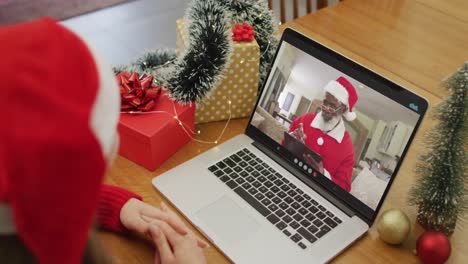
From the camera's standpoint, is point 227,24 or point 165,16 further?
point 165,16

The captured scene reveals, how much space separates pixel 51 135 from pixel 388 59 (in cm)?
107

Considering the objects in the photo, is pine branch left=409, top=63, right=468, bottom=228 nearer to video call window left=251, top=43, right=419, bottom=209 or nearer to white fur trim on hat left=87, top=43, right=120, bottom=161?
video call window left=251, top=43, right=419, bottom=209

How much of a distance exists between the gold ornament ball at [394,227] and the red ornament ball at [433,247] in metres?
0.03

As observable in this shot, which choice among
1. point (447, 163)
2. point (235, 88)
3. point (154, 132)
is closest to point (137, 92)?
point (154, 132)

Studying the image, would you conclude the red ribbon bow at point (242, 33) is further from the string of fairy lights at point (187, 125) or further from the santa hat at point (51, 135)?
the santa hat at point (51, 135)

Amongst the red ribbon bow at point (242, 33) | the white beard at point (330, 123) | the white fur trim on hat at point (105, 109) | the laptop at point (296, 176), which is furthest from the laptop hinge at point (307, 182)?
the white fur trim on hat at point (105, 109)

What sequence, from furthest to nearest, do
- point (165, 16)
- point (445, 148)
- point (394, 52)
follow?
point (165, 16), point (394, 52), point (445, 148)

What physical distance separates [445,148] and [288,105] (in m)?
0.31

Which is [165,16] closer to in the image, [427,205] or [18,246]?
[427,205]

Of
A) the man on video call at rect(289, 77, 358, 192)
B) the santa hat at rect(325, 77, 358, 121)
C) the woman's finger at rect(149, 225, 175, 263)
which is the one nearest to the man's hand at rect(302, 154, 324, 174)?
the man on video call at rect(289, 77, 358, 192)

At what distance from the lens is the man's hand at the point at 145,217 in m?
0.83

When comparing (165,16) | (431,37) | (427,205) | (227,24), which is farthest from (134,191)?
(165,16)

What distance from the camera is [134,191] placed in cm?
94

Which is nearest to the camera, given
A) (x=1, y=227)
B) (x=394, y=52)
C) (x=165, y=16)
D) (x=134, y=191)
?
(x=1, y=227)
